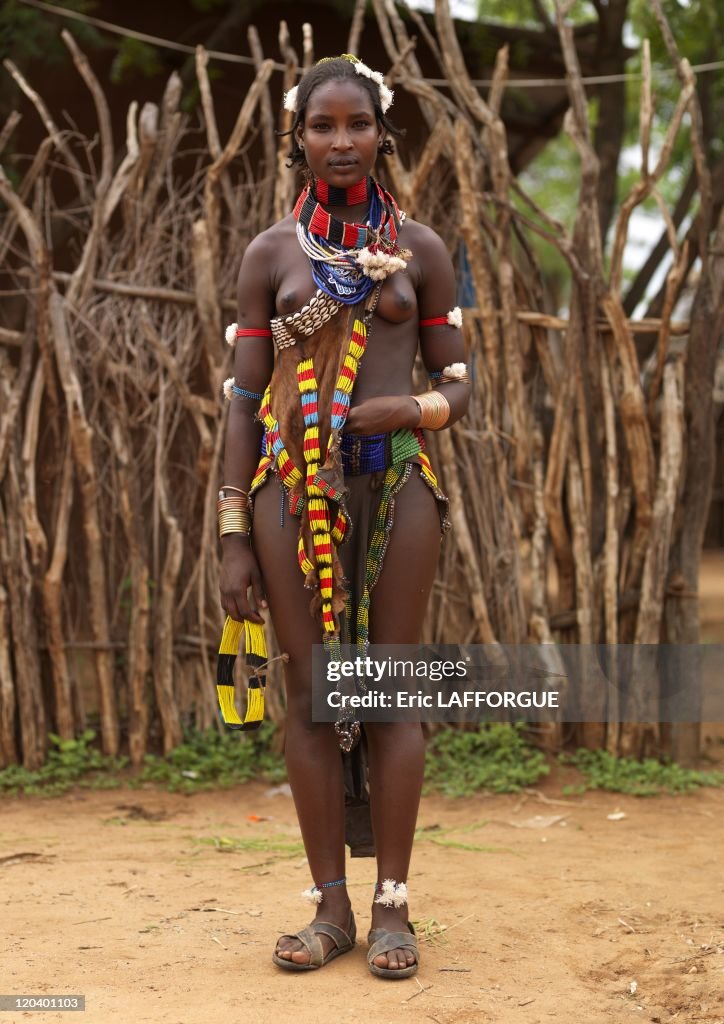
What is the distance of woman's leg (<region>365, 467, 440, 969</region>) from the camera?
248 centimetres

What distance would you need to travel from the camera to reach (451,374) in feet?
8.49

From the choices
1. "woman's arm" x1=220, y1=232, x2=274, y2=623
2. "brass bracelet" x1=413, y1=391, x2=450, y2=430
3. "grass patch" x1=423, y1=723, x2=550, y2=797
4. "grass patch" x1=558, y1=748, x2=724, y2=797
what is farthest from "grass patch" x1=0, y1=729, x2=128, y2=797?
"brass bracelet" x1=413, y1=391, x2=450, y2=430

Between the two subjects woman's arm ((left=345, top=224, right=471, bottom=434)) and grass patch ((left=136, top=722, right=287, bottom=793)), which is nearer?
woman's arm ((left=345, top=224, right=471, bottom=434))

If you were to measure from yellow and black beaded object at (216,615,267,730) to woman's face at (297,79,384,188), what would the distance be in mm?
1002

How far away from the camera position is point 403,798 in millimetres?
2480

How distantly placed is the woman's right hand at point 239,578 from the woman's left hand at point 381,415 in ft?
1.20

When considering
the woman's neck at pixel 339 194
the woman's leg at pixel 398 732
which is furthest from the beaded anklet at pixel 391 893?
the woman's neck at pixel 339 194

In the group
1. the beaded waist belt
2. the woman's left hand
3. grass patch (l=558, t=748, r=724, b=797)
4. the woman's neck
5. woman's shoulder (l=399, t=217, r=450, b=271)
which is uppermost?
the woman's neck

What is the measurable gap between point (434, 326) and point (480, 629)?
1982mm

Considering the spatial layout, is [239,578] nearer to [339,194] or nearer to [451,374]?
[451,374]

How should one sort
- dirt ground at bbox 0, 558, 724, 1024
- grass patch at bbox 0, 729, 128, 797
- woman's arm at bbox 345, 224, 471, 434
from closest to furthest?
dirt ground at bbox 0, 558, 724, 1024, woman's arm at bbox 345, 224, 471, 434, grass patch at bbox 0, 729, 128, 797

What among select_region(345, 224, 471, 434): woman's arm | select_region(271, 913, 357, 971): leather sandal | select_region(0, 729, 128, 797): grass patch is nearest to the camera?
select_region(271, 913, 357, 971): leather sandal

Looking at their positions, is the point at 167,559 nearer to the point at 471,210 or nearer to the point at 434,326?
the point at 471,210

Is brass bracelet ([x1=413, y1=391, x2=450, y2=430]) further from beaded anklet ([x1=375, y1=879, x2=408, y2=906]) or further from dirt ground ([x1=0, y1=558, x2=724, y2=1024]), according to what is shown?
dirt ground ([x1=0, y1=558, x2=724, y2=1024])
